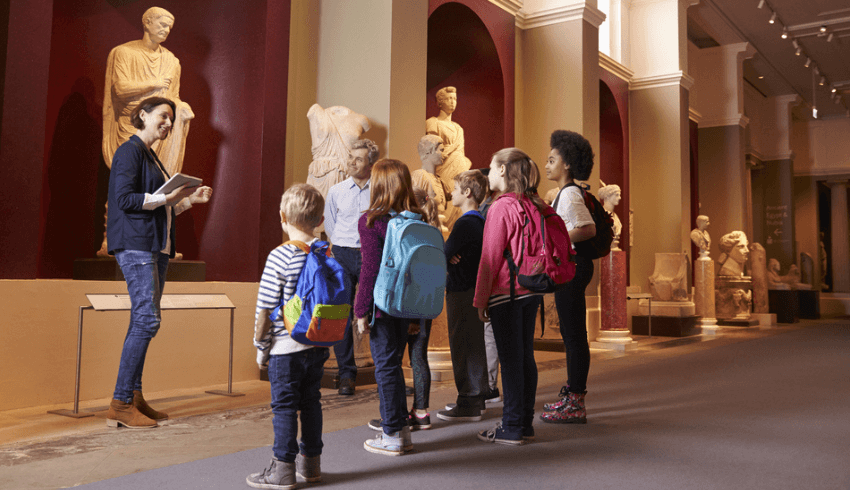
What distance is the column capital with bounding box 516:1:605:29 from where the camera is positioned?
29.1 ft

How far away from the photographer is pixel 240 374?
5.23 metres

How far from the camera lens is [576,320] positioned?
360cm

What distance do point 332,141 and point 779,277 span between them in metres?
15.5

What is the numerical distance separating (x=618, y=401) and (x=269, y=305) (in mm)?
2892

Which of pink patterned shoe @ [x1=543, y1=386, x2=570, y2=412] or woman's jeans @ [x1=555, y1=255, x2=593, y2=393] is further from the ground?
woman's jeans @ [x1=555, y1=255, x2=593, y2=393]

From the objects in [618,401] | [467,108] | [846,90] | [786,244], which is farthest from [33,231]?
[846,90]

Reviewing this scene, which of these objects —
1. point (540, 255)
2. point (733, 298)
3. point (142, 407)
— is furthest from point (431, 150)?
point (733, 298)

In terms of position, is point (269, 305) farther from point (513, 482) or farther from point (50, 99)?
point (50, 99)

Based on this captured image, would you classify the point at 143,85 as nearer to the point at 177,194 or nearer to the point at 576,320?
the point at 177,194

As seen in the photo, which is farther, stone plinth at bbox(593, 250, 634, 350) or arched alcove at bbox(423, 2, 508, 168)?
stone plinth at bbox(593, 250, 634, 350)

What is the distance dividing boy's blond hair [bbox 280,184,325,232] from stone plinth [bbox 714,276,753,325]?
521 inches

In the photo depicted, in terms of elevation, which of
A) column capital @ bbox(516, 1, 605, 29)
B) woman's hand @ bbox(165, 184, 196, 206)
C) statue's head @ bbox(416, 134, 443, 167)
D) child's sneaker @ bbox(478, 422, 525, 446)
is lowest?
child's sneaker @ bbox(478, 422, 525, 446)

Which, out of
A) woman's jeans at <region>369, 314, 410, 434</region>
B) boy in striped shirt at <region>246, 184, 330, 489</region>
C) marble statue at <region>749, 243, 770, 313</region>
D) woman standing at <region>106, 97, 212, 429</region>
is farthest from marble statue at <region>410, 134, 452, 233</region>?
marble statue at <region>749, 243, 770, 313</region>

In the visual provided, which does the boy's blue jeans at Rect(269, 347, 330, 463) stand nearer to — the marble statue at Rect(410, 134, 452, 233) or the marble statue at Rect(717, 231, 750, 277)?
the marble statue at Rect(410, 134, 452, 233)
